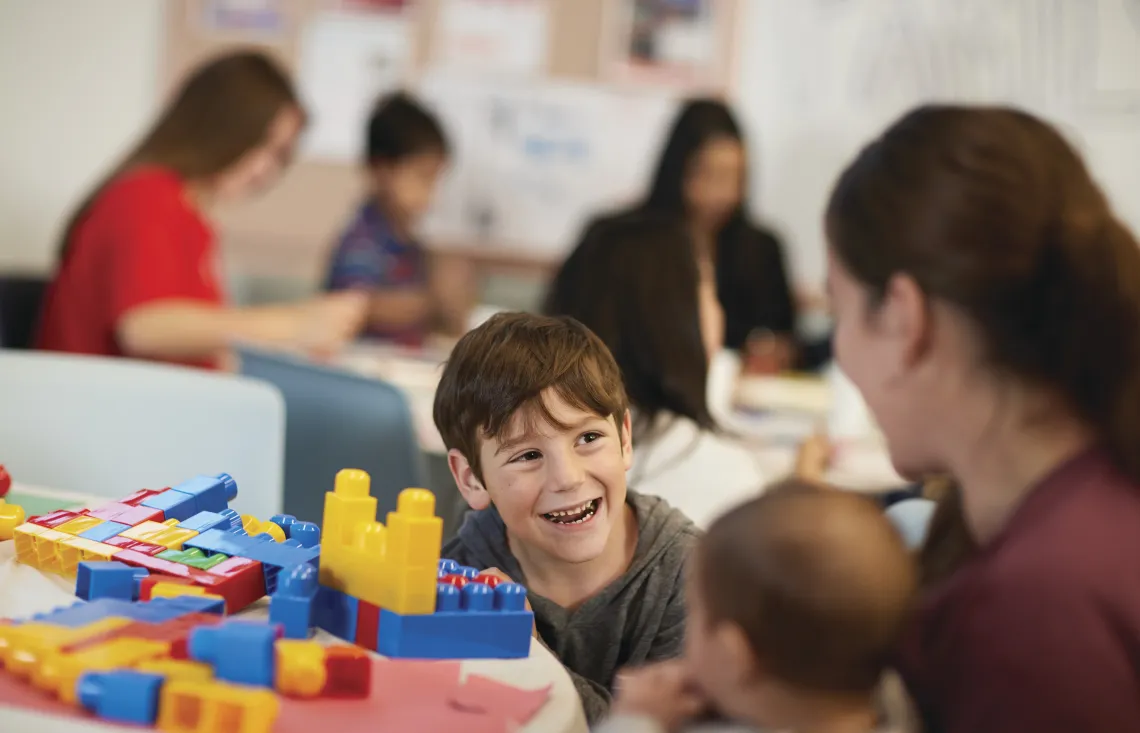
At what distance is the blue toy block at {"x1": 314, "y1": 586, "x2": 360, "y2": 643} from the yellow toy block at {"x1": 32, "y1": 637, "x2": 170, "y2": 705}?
0.15 metres

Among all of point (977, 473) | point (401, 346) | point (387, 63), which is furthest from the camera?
point (387, 63)

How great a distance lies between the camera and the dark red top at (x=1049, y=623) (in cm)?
79

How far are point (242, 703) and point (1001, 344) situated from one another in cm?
58

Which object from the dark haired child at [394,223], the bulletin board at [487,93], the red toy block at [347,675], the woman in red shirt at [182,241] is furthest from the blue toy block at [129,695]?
the bulletin board at [487,93]

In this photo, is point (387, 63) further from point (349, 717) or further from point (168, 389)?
point (349, 717)

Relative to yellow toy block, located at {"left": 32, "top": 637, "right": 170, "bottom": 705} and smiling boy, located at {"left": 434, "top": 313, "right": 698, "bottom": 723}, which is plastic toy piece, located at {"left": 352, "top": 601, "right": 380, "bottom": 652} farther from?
smiling boy, located at {"left": 434, "top": 313, "right": 698, "bottom": 723}

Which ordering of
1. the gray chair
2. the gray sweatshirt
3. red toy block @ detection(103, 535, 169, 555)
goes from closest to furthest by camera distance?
red toy block @ detection(103, 535, 169, 555) → the gray sweatshirt → the gray chair

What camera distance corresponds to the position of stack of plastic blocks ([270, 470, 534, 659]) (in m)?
0.98

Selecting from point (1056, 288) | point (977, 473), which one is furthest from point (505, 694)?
point (1056, 288)

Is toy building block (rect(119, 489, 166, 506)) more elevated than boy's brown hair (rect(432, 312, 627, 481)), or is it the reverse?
boy's brown hair (rect(432, 312, 627, 481))

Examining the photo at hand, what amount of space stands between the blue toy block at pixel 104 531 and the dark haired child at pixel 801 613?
53 cm

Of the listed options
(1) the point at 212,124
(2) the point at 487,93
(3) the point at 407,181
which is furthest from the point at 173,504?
(2) the point at 487,93

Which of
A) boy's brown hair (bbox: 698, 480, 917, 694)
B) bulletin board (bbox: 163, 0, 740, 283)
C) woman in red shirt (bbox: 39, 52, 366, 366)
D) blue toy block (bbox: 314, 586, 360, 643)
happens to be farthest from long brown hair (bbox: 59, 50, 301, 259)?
boy's brown hair (bbox: 698, 480, 917, 694)

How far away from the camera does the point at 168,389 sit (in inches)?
67.8
